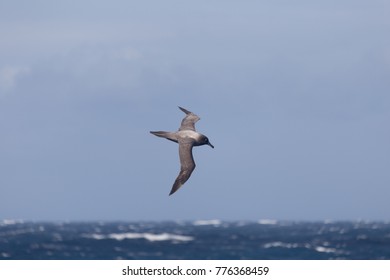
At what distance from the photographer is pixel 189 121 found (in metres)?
48.2

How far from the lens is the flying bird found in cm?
4197

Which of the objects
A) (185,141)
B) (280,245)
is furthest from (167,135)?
(280,245)

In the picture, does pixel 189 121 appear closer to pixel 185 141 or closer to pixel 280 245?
pixel 185 141

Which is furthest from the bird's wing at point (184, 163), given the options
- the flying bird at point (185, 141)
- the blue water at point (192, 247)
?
the blue water at point (192, 247)

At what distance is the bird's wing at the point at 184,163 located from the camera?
41594mm

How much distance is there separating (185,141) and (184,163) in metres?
1.88

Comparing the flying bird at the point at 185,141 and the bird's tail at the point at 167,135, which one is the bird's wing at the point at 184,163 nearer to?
the flying bird at the point at 185,141

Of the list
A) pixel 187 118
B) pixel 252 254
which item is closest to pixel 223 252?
pixel 252 254

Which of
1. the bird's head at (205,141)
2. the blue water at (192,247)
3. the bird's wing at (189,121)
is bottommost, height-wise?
the blue water at (192,247)

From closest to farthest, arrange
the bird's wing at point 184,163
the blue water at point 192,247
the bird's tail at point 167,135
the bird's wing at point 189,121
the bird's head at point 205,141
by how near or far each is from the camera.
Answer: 1. the bird's wing at point 184,163
2. the bird's tail at point 167,135
3. the bird's head at point 205,141
4. the bird's wing at point 189,121
5. the blue water at point 192,247

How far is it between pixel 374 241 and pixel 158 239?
2607 centimetres
